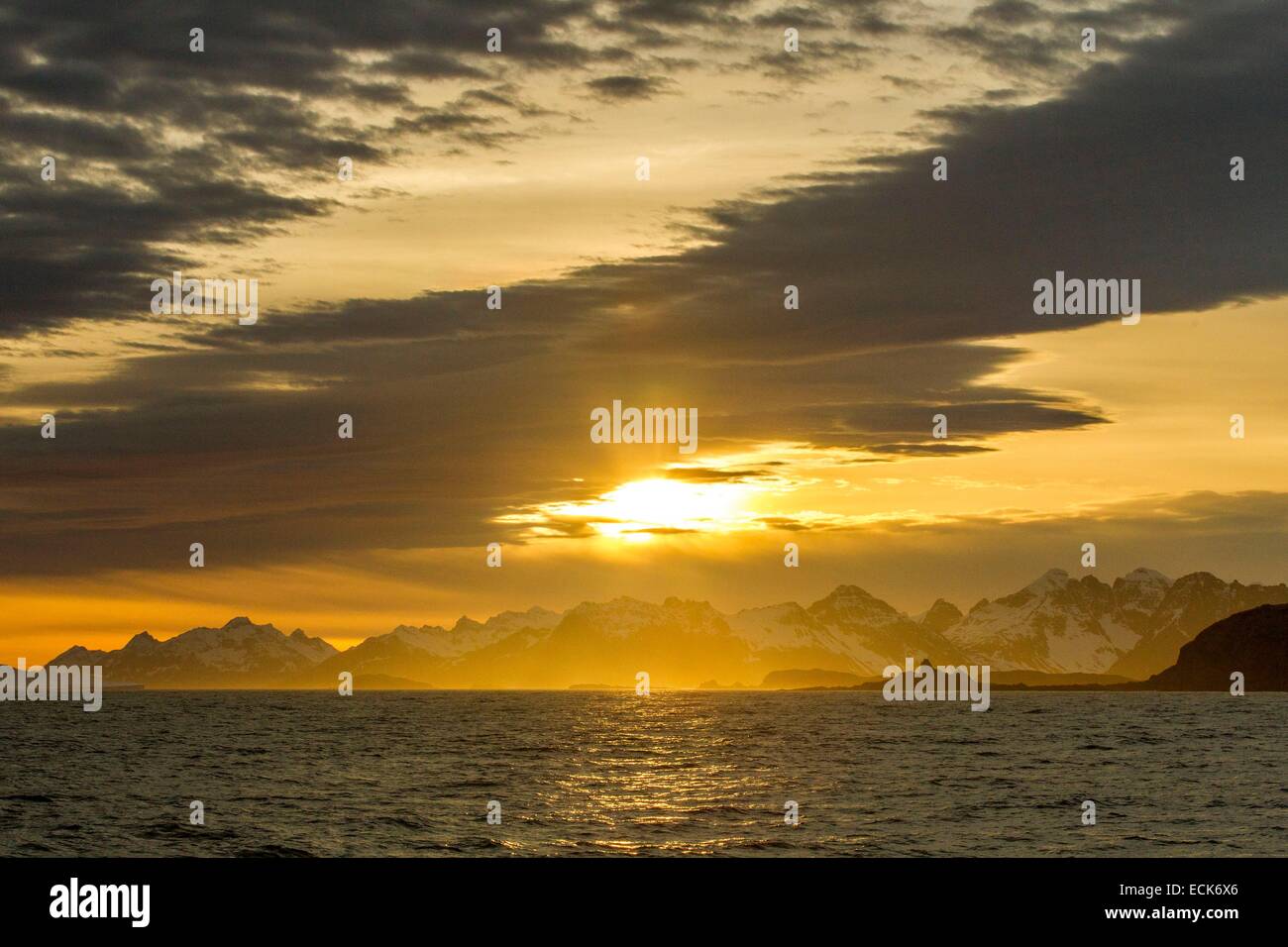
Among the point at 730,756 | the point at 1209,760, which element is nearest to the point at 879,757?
the point at 730,756

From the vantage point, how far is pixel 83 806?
6556cm

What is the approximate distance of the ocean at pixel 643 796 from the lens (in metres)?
50.2

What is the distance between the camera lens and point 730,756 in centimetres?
10075

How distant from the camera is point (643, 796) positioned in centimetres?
6731

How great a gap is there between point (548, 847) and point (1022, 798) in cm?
2969

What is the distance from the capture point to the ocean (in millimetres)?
50156

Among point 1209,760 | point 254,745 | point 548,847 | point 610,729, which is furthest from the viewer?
point 610,729
